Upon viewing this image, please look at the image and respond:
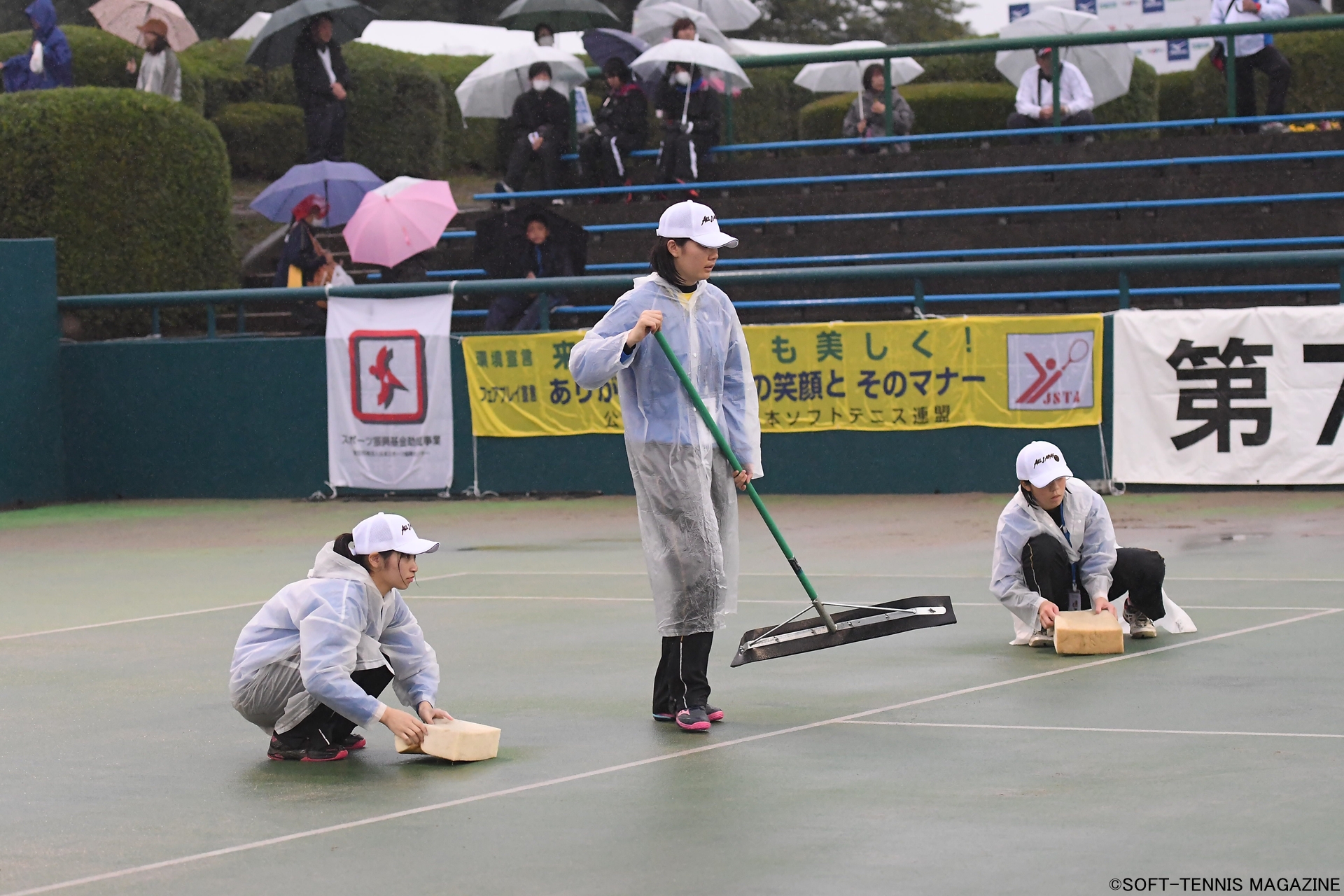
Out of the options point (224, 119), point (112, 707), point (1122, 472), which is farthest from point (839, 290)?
point (224, 119)

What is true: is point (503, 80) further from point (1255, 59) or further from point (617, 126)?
point (1255, 59)

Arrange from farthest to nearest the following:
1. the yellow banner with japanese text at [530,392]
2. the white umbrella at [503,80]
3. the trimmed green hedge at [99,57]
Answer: the trimmed green hedge at [99,57]
the white umbrella at [503,80]
the yellow banner with japanese text at [530,392]

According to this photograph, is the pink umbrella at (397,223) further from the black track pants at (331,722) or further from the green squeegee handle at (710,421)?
the black track pants at (331,722)

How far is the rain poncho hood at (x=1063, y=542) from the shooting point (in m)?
8.57

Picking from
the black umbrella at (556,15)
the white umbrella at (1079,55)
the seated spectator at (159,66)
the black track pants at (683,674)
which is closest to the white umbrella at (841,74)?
the white umbrella at (1079,55)

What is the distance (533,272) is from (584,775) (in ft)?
39.9

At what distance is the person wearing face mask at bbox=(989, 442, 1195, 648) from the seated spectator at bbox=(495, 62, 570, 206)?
13206 mm

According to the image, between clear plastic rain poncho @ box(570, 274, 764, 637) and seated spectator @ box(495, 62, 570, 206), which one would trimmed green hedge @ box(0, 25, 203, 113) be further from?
clear plastic rain poncho @ box(570, 274, 764, 637)

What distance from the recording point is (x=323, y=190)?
66.5 feet

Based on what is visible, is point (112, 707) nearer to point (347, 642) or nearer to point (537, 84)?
point (347, 642)

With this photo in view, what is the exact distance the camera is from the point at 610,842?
5.51m

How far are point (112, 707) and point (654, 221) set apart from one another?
13065 mm

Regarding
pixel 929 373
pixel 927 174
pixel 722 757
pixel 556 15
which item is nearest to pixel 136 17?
pixel 556 15

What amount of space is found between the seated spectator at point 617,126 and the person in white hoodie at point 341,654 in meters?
14.7
